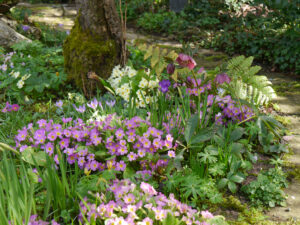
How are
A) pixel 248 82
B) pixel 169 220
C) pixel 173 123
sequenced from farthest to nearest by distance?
pixel 248 82 → pixel 173 123 → pixel 169 220

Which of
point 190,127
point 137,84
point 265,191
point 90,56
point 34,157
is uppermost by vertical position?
point 90,56

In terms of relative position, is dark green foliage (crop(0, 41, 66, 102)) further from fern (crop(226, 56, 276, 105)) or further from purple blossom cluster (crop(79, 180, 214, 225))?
purple blossom cluster (crop(79, 180, 214, 225))

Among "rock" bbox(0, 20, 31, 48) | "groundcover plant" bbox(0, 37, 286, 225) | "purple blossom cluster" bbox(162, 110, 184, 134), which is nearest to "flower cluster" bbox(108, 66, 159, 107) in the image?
"groundcover plant" bbox(0, 37, 286, 225)

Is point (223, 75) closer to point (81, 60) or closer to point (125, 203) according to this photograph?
point (125, 203)

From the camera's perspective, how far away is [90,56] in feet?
12.2

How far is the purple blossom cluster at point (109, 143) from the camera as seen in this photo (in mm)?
2305

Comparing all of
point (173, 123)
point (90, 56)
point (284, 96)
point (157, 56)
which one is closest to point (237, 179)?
point (173, 123)

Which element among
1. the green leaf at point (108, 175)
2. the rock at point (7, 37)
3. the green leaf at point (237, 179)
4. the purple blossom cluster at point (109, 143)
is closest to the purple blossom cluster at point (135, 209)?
the green leaf at point (108, 175)

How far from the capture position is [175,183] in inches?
87.0

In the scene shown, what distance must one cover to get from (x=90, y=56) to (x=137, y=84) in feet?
2.78

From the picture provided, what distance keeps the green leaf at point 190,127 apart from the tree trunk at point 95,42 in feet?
4.84

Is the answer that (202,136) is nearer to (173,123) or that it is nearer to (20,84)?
(173,123)

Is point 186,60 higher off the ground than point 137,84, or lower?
higher

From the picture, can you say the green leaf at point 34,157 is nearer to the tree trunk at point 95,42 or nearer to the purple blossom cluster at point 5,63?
the tree trunk at point 95,42
